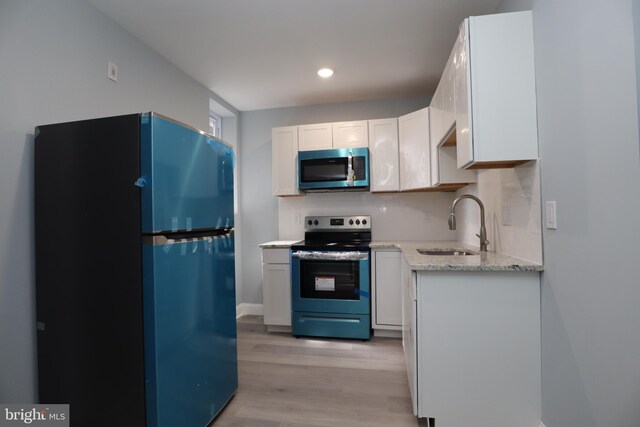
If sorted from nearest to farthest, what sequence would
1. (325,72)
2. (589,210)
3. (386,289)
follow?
(589,210), (325,72), (386,289)

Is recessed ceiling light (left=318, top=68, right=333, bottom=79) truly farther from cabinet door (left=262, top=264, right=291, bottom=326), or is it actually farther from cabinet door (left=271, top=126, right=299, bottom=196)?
cabinet door (left=262, top=264, right=291, bottom=326)

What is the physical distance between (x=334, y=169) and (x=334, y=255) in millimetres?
899

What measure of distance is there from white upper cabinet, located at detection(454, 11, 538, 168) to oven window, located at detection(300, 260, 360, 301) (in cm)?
171

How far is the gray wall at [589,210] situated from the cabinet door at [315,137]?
2.03 metres

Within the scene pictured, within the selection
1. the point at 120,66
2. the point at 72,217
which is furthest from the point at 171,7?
the point at 72,217

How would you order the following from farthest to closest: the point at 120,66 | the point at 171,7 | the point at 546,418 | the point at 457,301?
the point at 120,66
the point at 171,7
the point at 457,301
the point at 546,418

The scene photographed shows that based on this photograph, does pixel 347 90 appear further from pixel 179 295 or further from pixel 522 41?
pixel 179 295

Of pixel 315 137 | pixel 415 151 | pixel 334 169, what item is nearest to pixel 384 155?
pixel 415 151

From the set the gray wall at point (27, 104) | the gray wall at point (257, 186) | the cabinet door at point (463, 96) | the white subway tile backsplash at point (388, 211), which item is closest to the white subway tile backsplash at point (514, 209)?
the cabinet door at point (463, 96)

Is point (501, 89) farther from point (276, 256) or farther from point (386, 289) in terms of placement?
point (276, 256)

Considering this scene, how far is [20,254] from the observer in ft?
4.88

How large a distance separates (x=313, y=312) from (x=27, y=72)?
8.76 feet

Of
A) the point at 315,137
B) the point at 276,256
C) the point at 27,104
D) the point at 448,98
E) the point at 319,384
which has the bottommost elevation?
the point at 319,384

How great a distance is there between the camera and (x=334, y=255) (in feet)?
9.64
